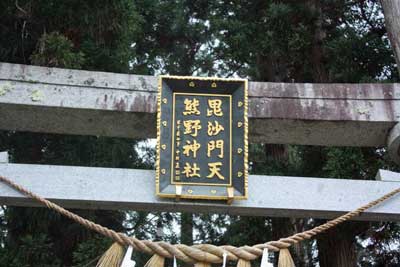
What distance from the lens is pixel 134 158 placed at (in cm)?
789

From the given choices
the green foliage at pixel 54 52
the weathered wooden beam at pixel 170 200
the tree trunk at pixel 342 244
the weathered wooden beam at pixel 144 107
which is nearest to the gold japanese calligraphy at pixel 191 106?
the weathered wooden beam at pixel 144 107

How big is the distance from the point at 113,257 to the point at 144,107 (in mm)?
1220

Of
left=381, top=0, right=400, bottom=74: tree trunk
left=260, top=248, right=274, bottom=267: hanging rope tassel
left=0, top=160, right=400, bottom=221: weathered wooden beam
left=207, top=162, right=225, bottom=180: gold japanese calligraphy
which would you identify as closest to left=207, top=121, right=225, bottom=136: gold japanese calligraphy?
left=207, top=162, right=225, bottom=180: gold japanese calligraphy

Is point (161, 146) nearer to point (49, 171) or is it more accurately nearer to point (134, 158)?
point (49, 171)

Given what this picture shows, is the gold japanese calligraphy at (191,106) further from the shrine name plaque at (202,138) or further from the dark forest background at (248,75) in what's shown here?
the dark forest background at (248,75)

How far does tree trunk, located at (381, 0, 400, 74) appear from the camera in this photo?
4220mm

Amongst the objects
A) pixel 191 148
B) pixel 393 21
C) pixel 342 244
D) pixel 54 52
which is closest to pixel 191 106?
pixel 191 148

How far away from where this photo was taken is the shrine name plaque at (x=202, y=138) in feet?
12.6

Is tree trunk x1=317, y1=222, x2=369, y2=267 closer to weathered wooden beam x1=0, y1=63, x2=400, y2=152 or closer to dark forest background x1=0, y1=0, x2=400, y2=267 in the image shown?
dark forest background x1=0, y1=0, x2=400, y2=267

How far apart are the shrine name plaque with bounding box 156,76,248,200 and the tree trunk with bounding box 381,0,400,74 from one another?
3.89 feet

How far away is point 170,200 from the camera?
12.5 feet

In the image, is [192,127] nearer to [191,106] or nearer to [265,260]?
[191,106]

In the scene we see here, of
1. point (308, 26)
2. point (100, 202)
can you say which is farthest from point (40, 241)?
point (308, 26)

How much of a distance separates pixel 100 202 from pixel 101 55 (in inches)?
122
